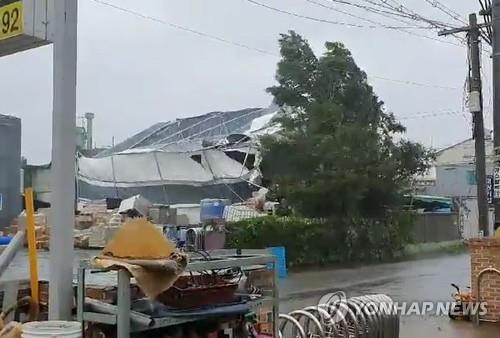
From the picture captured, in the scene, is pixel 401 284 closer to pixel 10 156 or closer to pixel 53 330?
pixel 10 156

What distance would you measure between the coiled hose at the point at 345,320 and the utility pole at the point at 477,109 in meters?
10.3

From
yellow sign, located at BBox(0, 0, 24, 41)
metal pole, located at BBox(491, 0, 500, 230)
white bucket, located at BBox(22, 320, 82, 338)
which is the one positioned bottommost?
white bucket, located at BBox(22, 320, 82, 338)

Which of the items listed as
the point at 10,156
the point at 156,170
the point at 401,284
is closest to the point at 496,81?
the point at 401,284

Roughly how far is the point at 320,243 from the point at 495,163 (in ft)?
33.5

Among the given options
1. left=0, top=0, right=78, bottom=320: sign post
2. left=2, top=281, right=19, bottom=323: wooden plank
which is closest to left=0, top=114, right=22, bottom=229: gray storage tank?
left=2, top=281, right=19, bottom=323: wooden plank

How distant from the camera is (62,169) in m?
4.15

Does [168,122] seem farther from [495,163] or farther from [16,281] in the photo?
[16,281]

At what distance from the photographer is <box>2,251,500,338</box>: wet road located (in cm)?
927

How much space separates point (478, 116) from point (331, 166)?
528 centimetres

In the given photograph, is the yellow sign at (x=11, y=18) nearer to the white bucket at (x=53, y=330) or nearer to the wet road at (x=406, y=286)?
the white bucket at (x=53, y=330)

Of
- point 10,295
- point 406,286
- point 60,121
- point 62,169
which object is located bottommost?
point 406,286

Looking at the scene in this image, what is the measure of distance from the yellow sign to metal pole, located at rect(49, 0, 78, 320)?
0.67ft

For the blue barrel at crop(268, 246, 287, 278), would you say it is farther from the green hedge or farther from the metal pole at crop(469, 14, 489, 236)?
the green hedge

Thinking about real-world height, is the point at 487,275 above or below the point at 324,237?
below
